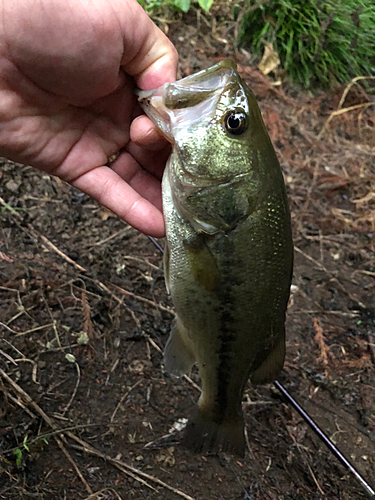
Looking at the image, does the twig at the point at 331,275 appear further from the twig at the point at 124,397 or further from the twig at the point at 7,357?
the twig at the point at 7,357

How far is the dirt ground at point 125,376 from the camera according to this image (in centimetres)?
213

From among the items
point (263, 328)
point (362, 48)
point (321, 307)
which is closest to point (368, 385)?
point (321, 307)

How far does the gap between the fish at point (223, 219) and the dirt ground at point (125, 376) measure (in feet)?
2.85

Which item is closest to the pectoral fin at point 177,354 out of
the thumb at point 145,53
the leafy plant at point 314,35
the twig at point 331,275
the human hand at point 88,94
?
the human hand at point 88,94

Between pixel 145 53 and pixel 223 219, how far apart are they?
82 cm

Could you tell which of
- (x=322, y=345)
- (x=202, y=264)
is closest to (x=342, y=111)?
(x=322, y=345)

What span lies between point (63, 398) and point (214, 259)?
1336mm

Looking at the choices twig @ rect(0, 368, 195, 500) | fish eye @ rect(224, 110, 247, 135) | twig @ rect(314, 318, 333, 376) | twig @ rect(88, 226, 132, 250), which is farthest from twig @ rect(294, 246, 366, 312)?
fish eye @ rect(224, 110, 247, 135)

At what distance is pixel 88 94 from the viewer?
1.72 meters

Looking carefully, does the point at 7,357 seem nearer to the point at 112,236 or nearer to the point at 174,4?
the point at 112,236

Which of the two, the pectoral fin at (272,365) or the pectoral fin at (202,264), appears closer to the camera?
the pectoral fin at (202,264)

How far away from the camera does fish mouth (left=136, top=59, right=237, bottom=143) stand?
1490 mm

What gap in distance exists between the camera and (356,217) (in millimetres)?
3752

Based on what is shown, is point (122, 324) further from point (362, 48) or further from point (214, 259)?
point (362, 48)
